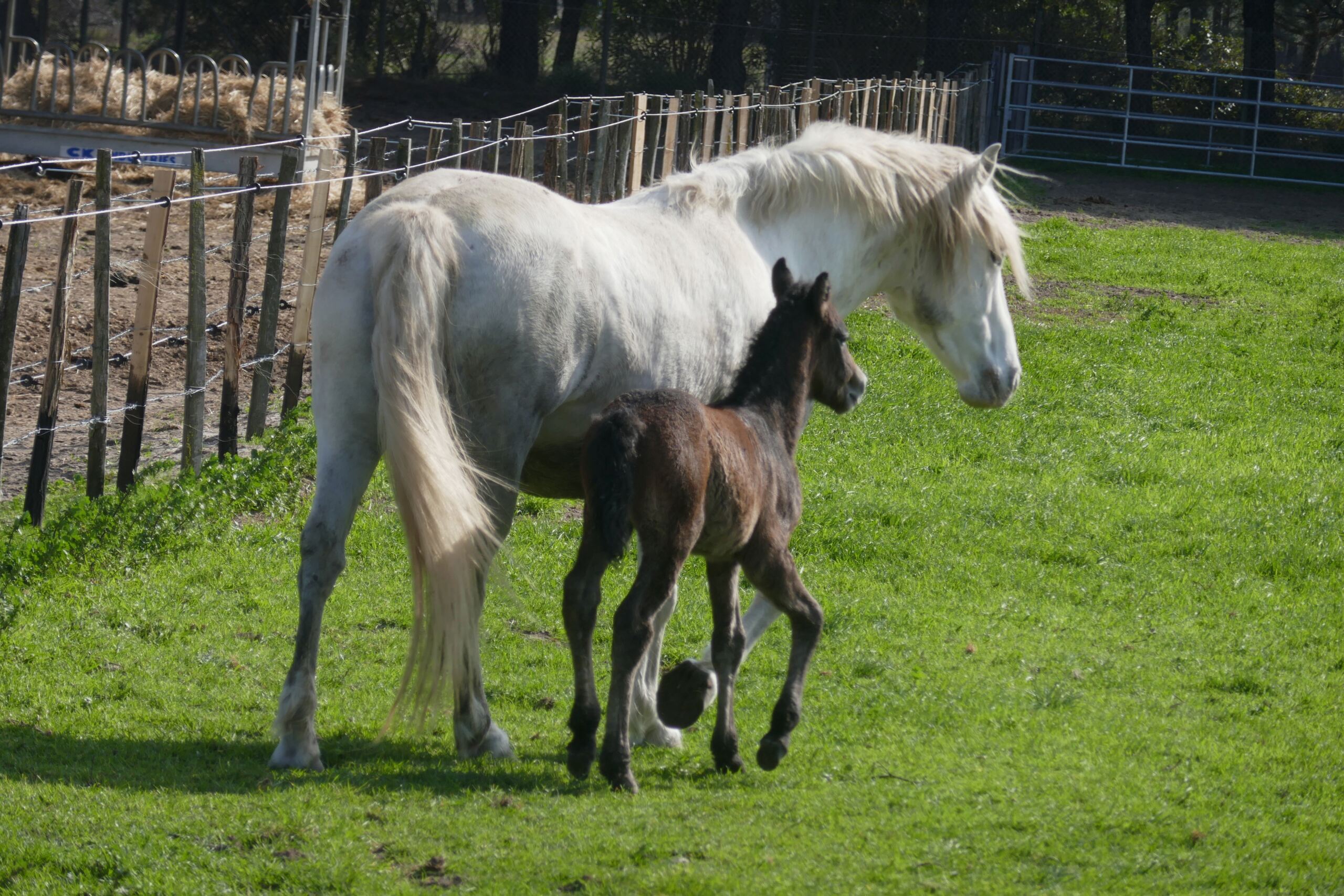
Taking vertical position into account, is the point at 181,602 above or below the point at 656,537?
below

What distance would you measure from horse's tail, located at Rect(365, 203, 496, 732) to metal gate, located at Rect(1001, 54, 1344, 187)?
2078cm

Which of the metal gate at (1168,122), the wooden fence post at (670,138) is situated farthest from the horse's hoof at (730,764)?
the metal gate at (1168,122)

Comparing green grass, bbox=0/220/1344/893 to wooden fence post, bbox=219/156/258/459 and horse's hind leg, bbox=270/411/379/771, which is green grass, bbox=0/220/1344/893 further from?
wooden fence post, bbox=219/156/258/459

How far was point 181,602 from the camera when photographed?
578cm

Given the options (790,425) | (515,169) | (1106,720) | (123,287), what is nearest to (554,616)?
(790,425)

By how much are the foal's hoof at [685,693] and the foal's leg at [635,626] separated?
352 millimetres

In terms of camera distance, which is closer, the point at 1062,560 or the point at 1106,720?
the point at 1106,720

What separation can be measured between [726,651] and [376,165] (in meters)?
5.04

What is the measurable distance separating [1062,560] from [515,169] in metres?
4.27

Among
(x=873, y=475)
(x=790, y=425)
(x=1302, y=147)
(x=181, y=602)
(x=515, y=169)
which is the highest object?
(x=1302, y=147)

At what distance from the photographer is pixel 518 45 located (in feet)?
92.7

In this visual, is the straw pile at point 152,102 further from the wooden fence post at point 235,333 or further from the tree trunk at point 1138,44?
the tree trunk at point 1138,44

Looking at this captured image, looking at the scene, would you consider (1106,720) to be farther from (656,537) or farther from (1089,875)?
(656,537)

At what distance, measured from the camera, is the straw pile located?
55.3 ft
